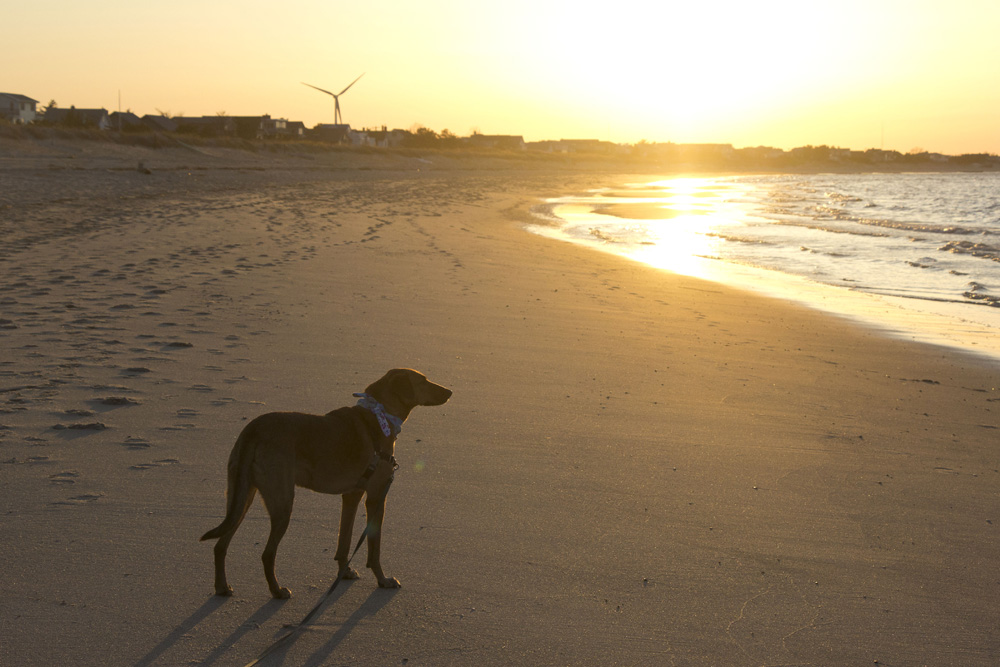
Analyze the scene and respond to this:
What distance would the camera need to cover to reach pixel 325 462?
3182 mm

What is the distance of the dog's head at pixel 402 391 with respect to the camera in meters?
3.50

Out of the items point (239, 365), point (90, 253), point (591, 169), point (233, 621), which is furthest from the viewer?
point (591, 169)

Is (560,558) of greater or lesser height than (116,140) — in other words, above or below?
below

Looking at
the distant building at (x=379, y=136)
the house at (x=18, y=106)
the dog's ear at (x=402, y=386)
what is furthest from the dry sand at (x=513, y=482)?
the distant building at (x=379, y=136)

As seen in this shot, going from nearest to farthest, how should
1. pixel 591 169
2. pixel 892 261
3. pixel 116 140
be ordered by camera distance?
pixel 892 261 → pixel 116 140 → pixel 591 169

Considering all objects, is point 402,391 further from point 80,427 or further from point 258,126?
point 258,126

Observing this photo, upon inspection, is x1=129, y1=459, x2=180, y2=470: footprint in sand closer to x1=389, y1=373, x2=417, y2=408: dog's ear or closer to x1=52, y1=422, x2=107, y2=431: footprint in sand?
x1=52, y1=422, x2=107, y2=431: footprint in sand

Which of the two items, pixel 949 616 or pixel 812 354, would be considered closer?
pixel 949 616

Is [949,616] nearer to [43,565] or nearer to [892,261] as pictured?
[43,565]

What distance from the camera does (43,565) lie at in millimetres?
3309

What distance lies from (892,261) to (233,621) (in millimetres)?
18354

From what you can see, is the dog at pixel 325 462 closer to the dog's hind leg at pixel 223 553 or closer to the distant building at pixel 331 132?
the dog's hind leg at pixel 223 553

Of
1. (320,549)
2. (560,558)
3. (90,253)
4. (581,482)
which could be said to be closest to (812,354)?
(581,482)

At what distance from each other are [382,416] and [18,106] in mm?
98787
